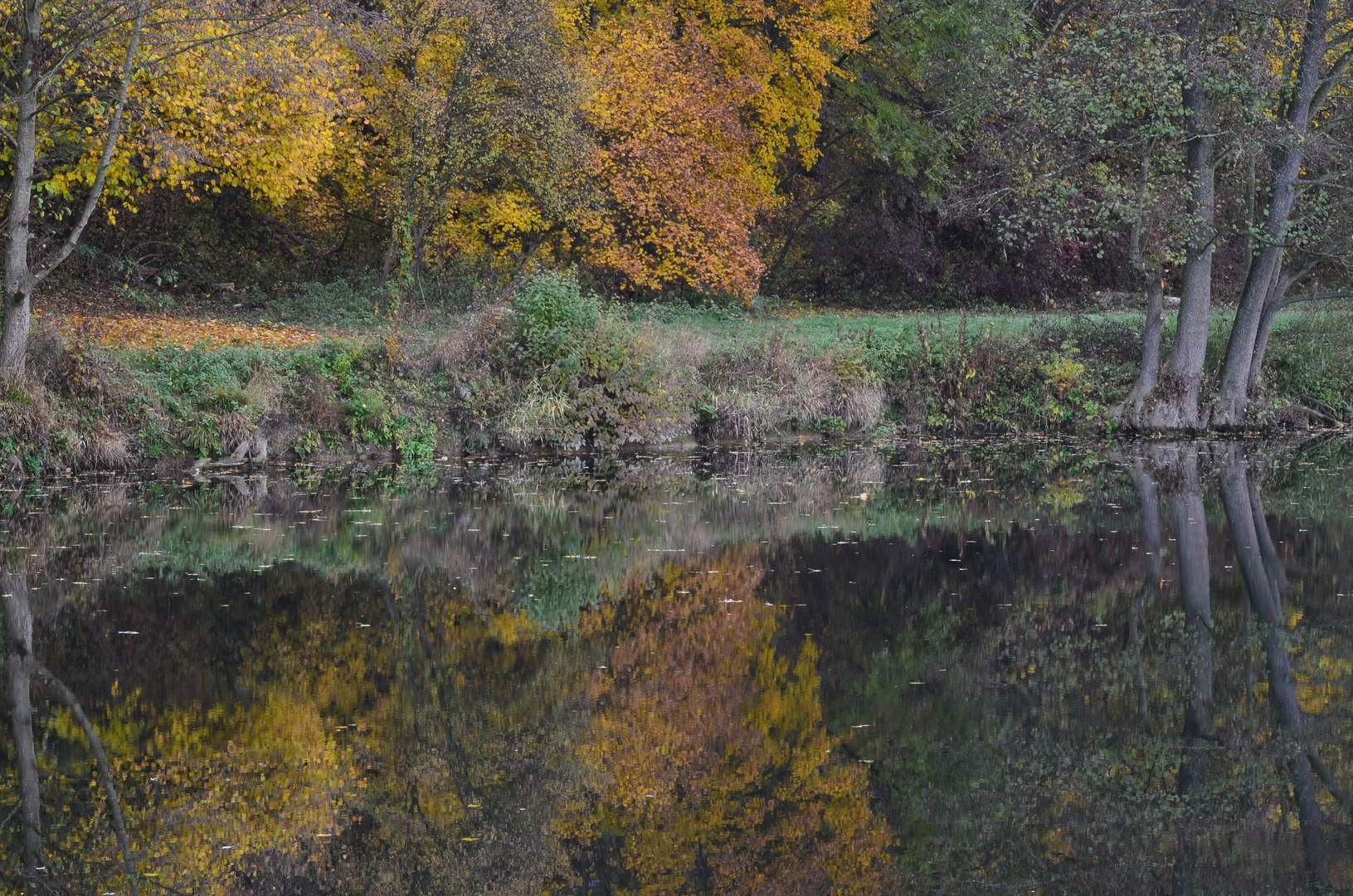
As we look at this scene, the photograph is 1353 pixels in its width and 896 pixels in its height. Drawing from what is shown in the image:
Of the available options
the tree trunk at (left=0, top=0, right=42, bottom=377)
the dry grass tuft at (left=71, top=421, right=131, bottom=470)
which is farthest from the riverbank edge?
the tree trunk at (left=0, top=0, right=42, bottom=377)

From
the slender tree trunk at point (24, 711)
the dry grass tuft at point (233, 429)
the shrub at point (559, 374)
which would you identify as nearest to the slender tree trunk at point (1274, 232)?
the shrub at point (559, 374)

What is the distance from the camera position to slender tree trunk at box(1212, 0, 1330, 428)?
851 inches

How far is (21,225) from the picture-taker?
62.0 ft

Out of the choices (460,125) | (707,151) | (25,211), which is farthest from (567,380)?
(707,151)

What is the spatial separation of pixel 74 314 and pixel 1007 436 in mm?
16182

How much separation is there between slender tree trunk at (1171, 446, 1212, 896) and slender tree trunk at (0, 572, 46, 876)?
5.23 m

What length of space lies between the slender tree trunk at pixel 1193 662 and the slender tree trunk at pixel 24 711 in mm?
5225

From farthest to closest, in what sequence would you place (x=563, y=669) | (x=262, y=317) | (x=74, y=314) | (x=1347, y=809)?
(x=262, y=317)
(x=74, y=314)
(x=563, y=669)
(x=1347, y=809)

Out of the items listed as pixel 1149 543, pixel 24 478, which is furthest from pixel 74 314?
pixel 1149 543

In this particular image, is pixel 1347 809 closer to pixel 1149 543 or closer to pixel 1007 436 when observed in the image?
pixel 1149 543

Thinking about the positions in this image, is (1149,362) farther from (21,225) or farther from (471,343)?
(21,225)

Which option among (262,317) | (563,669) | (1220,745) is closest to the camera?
(1220,745)

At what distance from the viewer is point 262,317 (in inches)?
1059

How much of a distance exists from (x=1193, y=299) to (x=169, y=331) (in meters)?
16.8
